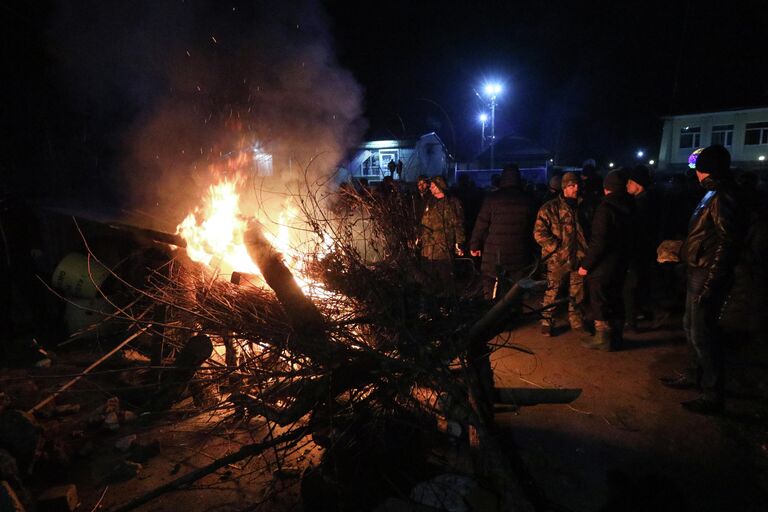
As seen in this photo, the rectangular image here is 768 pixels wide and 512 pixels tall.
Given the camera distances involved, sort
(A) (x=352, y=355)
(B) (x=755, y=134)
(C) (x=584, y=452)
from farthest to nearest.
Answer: (B) (x=755, y=134), (C) (x=584, y=452), (A) (x=352, y=355)

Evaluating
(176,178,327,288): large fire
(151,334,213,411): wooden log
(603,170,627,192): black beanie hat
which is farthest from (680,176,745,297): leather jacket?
(151,334,213,411): wooden log

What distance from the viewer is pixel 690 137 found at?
31.4m

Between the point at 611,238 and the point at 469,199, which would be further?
the point at 469,199

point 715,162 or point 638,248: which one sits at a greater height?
point 715,162

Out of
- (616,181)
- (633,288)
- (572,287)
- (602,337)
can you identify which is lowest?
(602,337)

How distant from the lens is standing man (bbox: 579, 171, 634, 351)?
5.33 metres

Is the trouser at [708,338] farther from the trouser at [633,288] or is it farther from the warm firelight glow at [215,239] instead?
the warm firelight glow at [215,239]

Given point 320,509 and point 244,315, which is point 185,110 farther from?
point 320,509

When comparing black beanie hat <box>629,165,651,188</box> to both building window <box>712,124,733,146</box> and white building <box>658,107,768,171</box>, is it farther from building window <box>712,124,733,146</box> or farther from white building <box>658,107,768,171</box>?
building window <box>712,124,733,146</box>

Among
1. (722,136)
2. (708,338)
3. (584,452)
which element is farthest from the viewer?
(722,136)

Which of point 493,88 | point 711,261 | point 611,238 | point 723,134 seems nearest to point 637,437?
point 711,261

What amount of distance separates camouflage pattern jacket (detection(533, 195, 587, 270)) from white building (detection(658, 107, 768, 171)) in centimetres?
3040

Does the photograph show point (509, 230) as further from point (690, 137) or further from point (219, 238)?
point (690, 137)

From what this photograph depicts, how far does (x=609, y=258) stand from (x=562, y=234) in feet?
2.35
